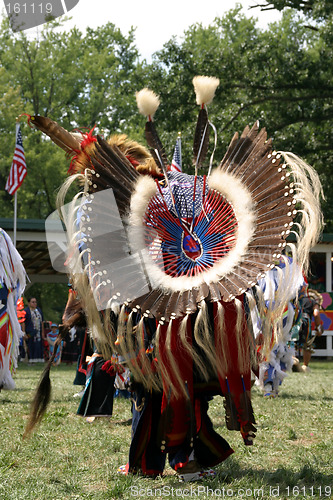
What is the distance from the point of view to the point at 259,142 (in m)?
3.53

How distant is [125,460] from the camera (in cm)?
403

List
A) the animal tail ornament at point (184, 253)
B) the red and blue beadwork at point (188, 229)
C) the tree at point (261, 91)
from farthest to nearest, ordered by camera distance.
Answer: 1. the tree at point (261, 91)
2. the red and blue beadwork at point (188, 229)
3. the animal tail ornament at point (184, 253)

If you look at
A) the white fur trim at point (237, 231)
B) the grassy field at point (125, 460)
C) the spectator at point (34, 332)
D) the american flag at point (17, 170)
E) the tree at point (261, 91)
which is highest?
the tree at point (261, 91)

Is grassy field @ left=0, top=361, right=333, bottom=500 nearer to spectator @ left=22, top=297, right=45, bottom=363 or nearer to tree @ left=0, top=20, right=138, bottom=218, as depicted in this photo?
spectator @ left=22, top=297, right=45, bottom=363

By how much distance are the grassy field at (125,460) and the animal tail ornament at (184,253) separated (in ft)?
1.40

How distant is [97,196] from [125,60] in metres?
28.8

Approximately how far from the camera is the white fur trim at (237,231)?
334cm

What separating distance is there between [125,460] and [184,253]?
1392mm

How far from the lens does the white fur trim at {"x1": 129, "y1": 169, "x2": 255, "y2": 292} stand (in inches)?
132

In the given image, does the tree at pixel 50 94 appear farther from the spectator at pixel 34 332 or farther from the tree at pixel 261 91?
the spectator at pixel 34 332

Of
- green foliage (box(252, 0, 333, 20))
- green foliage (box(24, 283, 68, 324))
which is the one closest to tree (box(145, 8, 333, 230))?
green foliage (box(252, 0, 333, 20))

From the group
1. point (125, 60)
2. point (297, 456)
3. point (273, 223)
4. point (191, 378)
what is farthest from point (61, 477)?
point (125, 60)

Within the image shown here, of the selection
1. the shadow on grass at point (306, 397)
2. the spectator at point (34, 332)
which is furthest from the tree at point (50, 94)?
the shadow on grass at point (306, 397)

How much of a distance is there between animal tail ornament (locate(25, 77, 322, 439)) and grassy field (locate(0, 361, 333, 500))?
428 mm
